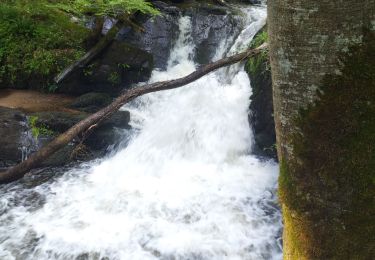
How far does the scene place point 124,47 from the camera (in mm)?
9648

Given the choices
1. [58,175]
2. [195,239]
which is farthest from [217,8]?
[195,239]

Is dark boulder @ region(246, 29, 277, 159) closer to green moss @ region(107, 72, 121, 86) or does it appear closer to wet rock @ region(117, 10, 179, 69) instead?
wet rock @ region(117, 10, 179, 69)

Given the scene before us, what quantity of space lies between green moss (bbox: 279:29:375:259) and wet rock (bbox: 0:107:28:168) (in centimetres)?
670

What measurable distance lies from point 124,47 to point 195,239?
628 cm

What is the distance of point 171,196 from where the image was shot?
6020 millimetres

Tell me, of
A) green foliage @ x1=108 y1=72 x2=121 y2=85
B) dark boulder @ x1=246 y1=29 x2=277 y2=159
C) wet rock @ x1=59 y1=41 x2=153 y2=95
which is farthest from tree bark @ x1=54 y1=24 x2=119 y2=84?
dark boulder @ x1=246 y1=29 x2=277 y2=159

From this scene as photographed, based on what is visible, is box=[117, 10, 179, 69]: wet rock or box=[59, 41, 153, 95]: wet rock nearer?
box=[59, 41, 153, 95]: wet rock

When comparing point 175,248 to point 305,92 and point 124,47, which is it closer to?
point 305,92

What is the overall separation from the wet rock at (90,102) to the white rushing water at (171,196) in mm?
663

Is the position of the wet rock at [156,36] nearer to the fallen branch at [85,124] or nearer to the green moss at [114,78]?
the green moss at [114,78]

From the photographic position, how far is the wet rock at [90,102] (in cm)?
870

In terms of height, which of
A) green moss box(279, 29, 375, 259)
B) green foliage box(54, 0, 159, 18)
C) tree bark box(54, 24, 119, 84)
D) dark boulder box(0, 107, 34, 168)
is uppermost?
green foliage box(54, 0, 159, 18)

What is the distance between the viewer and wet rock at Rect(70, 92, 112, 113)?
28.5ft

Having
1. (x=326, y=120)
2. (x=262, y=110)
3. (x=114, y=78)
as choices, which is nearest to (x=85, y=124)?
(x=114, y=78)
